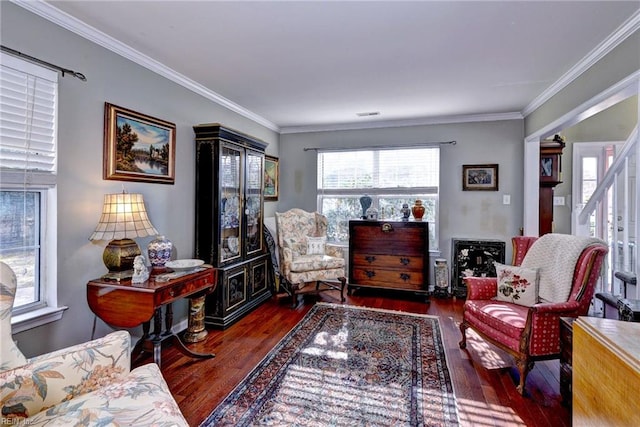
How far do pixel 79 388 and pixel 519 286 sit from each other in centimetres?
285

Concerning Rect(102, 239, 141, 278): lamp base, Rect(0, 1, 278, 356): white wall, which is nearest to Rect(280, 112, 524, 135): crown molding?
Rect(0, 1, 278, 356): white wall

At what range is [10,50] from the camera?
1.68 m

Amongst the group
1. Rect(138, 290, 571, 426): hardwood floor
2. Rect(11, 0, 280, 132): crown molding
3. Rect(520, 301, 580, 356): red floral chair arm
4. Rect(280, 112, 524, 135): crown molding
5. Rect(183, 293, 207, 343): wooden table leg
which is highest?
Rect(280, 112, 524, 135): crown molding

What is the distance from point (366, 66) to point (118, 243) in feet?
7.74

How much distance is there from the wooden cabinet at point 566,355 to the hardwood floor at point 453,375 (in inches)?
3.2

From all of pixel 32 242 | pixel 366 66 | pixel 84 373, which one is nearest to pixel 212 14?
pixel 366 66

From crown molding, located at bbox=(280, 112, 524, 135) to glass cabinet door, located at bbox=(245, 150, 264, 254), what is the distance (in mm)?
1242

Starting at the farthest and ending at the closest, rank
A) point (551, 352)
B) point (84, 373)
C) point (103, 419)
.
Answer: point (551, 352) → point (84, 373) → point (103, 419)

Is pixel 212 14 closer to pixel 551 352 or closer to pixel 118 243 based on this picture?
pixel 118 243

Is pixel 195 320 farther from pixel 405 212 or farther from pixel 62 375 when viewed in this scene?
pixel 405 212

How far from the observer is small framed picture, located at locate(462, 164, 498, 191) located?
411cm

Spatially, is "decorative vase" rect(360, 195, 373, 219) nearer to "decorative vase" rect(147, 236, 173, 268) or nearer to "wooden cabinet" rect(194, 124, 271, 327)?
"wooden cabinet" rect(194, 124, 271, 327)

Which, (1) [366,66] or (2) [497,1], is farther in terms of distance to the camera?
(1) [366,66]

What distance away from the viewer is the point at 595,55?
2.32 m
